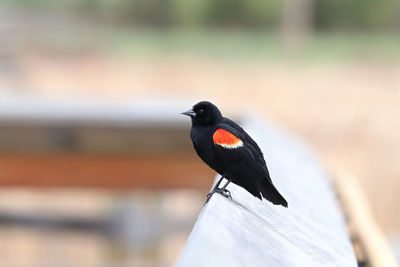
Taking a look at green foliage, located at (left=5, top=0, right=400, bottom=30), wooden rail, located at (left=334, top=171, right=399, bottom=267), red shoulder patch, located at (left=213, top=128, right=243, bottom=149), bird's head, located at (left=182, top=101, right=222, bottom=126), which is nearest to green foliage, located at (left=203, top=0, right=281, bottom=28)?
green foliage, located at (left=5, top=0, right=400, bottom=30)

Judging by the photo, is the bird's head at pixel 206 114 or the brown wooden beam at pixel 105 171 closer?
the bird's head at pixel 206 114

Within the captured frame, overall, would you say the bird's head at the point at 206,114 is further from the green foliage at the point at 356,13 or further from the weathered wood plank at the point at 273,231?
the green foliage at the point at 356,13

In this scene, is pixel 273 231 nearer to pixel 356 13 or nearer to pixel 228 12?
pixel 356 13

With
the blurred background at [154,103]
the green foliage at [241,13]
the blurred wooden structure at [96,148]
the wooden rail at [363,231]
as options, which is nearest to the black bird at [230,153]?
the wooden rail at [363,231]

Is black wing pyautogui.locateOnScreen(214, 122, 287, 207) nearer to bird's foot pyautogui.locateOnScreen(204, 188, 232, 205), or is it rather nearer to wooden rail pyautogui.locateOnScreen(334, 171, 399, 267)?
bird's foot pyautogui.locateOnScreen(204, 188, 232, 205)

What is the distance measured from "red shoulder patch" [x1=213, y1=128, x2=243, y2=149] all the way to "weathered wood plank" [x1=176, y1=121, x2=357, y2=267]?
4.2 inches

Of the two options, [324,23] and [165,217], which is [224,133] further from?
[324,23]

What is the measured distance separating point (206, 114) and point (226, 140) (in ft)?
0.51

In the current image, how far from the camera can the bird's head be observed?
1962 mm

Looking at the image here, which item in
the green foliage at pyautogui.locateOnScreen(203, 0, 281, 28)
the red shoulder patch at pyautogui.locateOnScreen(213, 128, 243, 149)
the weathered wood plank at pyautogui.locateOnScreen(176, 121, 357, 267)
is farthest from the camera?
the green foliage at pyautogui.locateOnScreen(203, 0, 281, 28)

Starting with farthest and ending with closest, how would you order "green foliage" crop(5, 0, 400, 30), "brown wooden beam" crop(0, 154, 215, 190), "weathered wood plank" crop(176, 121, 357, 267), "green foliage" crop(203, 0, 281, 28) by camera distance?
"green foliage" crop(203, 0, 281, 28)
"green foliage" crop(5, 0, 400, 30)
"brown wooden beam" crop(0, 154, 215, 190)
"weathered wood plank" crop(176, 121, 357, 267)

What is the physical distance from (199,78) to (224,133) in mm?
12027

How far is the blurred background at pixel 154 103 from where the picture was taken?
4.29 meters

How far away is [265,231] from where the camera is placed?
1290mm
